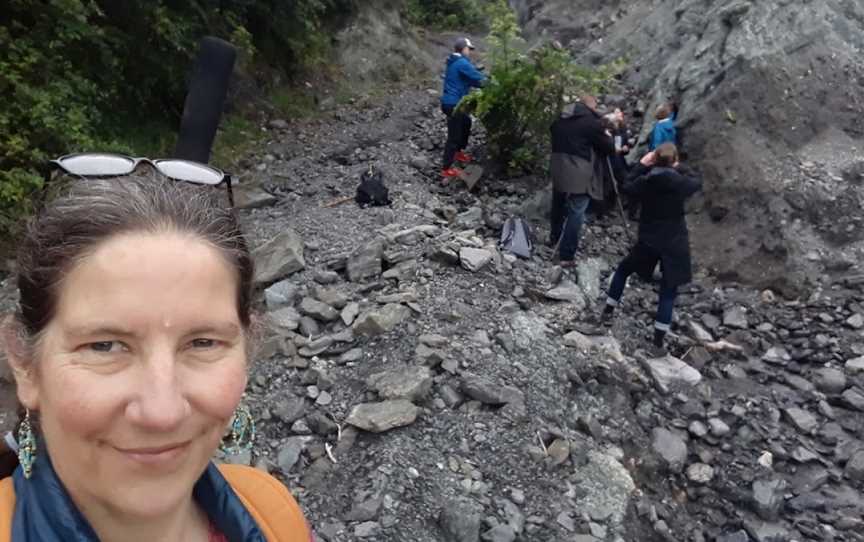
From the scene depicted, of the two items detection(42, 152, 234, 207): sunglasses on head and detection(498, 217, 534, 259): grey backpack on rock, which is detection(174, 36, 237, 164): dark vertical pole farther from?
detection(498, 217, 534, 259): grey backpack on rock

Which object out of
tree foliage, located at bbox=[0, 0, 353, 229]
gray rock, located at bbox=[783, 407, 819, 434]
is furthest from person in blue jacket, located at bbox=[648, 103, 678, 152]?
tree foliage, located at bbox=[0, 0, 353, 229]

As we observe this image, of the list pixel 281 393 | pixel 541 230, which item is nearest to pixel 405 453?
pixel 281 393

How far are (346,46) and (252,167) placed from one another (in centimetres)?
570

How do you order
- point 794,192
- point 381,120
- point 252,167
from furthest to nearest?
point 381,120 < point 252,167 < point 794,192

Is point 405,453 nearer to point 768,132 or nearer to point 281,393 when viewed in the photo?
point 281,393

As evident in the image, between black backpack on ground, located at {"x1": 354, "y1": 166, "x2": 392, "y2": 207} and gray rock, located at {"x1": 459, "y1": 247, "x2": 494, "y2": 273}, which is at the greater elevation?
black backpack on ground, located at {"x1": 354, "y1": 166, "x2": 392, "y2": 207}

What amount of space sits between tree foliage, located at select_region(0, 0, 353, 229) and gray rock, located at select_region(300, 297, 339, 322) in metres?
2.77

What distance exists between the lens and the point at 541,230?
922cm

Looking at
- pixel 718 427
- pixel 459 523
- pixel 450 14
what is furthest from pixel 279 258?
pixel 450 14

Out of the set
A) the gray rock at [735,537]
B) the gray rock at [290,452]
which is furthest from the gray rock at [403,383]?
the gray rock at [735,537]

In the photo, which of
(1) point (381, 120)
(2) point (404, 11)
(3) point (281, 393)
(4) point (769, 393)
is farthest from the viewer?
(2) point (404, 11)

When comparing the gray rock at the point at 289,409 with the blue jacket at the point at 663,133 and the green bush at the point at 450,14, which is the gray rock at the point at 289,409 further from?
the green bush at the point at 450,14

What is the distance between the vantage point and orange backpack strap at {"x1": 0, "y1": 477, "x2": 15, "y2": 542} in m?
1.27

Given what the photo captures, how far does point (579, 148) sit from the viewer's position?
26.9 ft
